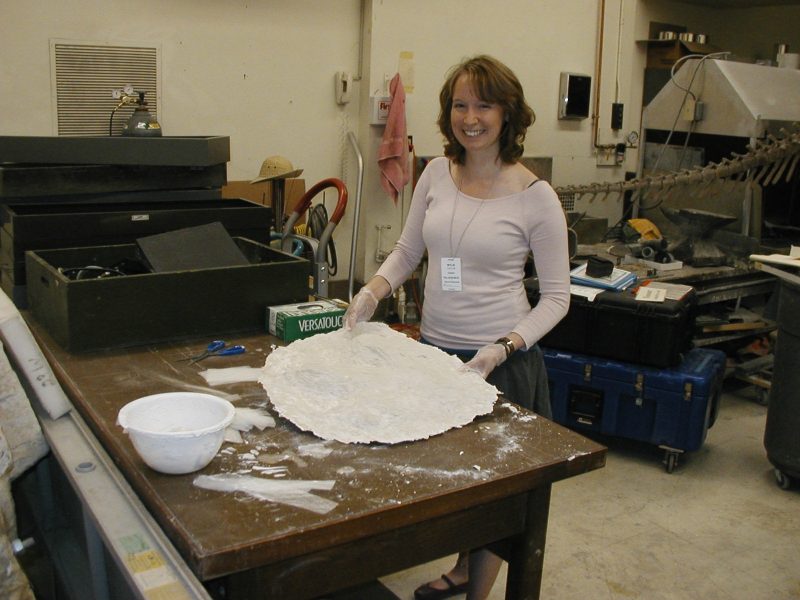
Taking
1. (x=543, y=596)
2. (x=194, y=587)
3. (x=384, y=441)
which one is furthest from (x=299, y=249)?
(x=194, y=587)

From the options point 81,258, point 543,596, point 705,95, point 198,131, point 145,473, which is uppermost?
point 705,95

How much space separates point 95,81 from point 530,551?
3.11 metres

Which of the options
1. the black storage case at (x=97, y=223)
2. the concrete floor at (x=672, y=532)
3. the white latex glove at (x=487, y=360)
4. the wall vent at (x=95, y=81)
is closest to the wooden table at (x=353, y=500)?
the white latex glove at (x=487, y=360)

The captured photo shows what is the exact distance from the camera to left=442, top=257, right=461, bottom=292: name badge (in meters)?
2.01

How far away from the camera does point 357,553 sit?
4.10 feet

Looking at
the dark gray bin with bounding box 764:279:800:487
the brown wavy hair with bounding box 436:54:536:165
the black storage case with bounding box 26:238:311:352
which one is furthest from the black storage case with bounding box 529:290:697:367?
the black storage case with bounding box 26:238:311:352

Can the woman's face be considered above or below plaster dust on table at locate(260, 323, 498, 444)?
above

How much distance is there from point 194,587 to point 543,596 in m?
1.55

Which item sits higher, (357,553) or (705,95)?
(705,95)

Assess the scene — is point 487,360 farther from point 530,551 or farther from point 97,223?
point 97,223

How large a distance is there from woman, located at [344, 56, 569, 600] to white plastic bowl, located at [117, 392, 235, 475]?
57cm

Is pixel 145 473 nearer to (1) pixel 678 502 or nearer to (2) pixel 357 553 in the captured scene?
(2) pixel 357 553

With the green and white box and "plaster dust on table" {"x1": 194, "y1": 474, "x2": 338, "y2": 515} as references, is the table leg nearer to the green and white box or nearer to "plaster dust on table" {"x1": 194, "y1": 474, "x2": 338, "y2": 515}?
"plaster dust on table" {"x1": 194, "y1": 474, "x2": 338, "y2": 515}

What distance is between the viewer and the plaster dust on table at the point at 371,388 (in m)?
1.46
